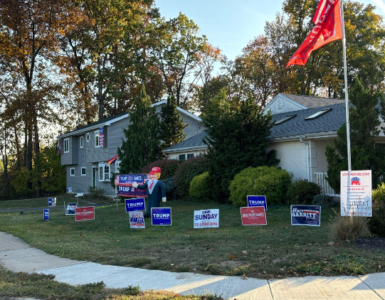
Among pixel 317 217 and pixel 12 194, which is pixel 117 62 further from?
pixel 317 217

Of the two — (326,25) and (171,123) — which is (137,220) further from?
(171,123)

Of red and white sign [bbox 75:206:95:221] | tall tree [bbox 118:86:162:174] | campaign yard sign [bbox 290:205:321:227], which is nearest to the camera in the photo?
campaign yard sign [bbox 290:205:321:227]

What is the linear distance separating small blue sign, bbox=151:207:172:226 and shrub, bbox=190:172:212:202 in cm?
660

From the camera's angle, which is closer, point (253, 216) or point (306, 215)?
point (306, 215)

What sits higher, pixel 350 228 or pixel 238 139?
pixel 238 139

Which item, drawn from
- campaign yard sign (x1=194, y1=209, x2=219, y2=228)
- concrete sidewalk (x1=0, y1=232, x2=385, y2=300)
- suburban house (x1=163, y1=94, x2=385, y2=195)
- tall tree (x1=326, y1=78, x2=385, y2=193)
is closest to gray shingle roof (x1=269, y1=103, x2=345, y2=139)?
suburban house (x1=163, y1=94, x2=385, y2=195)

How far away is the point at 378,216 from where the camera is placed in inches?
327

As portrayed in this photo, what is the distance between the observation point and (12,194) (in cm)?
4209

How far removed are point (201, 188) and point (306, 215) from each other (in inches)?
351

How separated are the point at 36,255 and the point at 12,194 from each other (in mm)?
37187

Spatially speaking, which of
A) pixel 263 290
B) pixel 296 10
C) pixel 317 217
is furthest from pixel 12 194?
pixel 263 290

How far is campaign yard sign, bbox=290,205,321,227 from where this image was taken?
10.5m

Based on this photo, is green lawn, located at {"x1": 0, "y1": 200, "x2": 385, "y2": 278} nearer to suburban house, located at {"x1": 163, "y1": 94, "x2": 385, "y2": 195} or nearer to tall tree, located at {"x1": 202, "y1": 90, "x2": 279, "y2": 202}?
suburban house, located at {"x1": 163, "y1": 94, "x2": 385, "y2": 195}

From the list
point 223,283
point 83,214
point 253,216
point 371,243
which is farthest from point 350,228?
point 83,214
